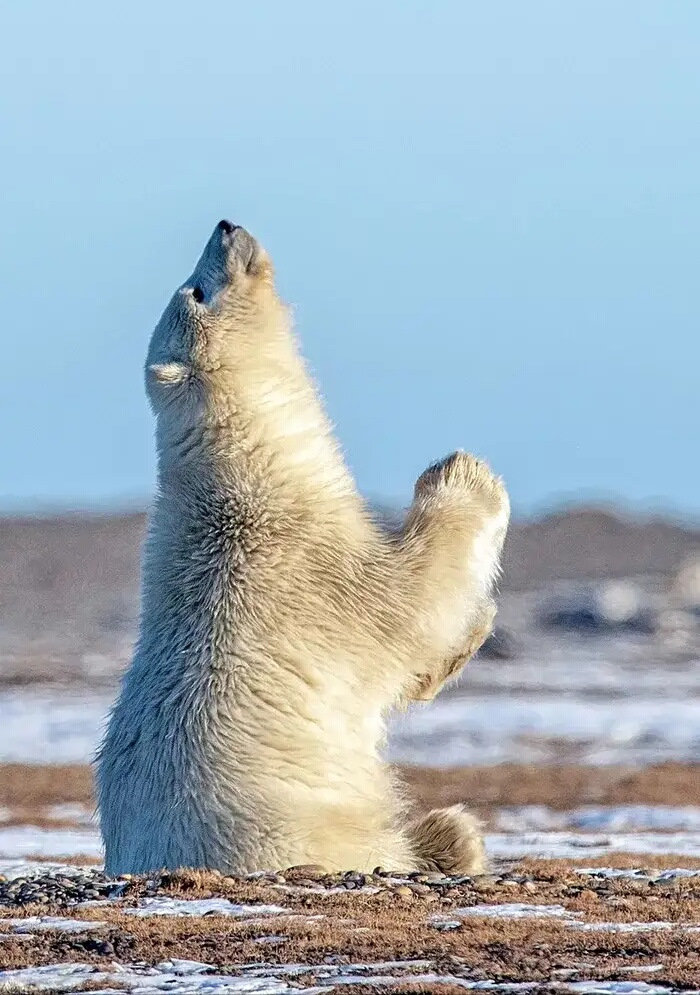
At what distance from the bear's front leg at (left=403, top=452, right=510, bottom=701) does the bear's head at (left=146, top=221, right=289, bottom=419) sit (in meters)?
0.92

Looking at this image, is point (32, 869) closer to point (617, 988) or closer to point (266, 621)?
point (266, 621)

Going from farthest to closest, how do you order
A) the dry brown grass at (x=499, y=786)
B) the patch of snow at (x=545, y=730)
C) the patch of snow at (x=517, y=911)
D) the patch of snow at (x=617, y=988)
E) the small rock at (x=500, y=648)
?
the small rock at (x=500, y=648) < the patch of snow at (x=545, y=730) < the dry brown grass at (x=499, y=786) < the patch of snow at (x=517, y=911) < the patch of snow at (x=617, y=988)

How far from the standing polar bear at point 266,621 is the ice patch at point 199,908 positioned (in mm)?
714

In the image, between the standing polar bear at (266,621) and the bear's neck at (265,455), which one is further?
the bear's neck at (265,455)

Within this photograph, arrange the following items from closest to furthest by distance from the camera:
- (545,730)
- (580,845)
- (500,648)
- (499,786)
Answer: (580,845) → (499,786) → (545,730) → (500,648)

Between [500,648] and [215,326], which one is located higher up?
[500,648]

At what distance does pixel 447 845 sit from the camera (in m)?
6.70

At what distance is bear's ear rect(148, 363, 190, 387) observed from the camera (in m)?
6.87

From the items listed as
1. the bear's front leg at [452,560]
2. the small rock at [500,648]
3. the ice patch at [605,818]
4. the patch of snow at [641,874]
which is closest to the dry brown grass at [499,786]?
the ice patch at [605,818]

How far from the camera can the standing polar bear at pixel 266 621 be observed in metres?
6.27

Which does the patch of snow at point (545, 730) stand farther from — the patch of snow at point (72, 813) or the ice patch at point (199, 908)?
the ice patch at point (199, 908)

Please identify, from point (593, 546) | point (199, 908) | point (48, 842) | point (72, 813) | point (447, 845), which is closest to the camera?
point (199, 908)

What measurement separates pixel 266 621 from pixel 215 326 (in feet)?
4.28

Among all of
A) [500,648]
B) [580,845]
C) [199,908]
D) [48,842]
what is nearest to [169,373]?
[199,908]
